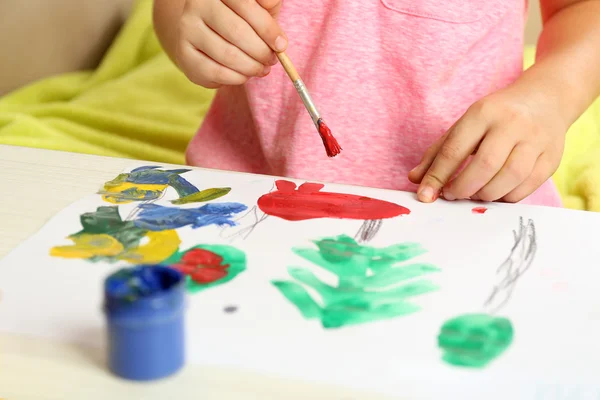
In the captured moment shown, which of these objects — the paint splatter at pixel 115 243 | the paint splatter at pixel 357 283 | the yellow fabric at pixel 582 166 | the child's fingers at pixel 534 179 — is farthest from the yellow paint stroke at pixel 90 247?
the yellow fabric at pixel 582 166

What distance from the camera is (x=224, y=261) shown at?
1.36 feet

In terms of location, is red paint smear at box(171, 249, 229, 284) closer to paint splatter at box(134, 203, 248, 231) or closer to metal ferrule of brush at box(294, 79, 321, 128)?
paint splatter at box(134, 203, 248, 231)

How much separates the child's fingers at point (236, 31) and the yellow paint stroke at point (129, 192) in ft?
0.43

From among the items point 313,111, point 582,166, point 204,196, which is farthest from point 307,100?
point 582,166

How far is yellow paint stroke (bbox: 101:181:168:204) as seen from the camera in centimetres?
51

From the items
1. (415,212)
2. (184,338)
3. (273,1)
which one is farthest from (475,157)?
(184,338)

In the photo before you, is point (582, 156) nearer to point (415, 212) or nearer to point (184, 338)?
point (415, 212)

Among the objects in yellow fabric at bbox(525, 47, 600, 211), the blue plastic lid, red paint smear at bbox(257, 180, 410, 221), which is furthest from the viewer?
yellow fabric at bbox(525, 47, 600, 211)

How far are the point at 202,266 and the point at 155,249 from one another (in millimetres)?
38

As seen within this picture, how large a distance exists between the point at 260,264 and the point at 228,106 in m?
0.37

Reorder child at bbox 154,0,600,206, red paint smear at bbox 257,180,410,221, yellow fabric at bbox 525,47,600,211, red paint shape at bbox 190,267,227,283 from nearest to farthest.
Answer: red paint shape at bbox 190,267,227,283
red paint smear at bbox 257,180,410,221
child at bbox 154,0,600,206
yellow fabric at bbox 525,47,600,211

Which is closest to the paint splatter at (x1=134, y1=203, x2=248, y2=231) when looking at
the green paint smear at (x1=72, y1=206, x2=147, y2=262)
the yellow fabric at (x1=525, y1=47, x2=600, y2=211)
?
the green paint smear at (x1=72, y1=206, x2=147, y2=262)

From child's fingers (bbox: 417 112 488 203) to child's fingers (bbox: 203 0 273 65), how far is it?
6.4 inches

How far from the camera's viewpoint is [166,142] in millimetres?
935
